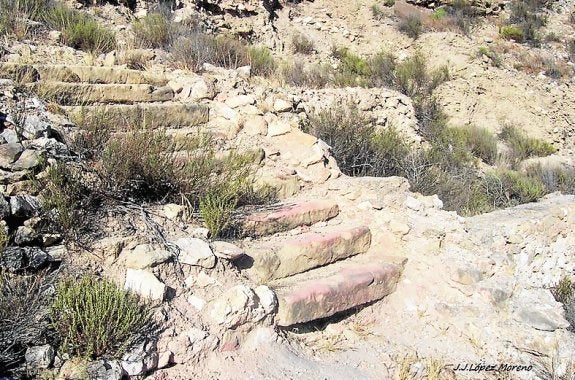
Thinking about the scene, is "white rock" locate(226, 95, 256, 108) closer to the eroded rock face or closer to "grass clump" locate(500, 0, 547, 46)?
the eroded rock face

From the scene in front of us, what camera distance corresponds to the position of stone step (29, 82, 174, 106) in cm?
450

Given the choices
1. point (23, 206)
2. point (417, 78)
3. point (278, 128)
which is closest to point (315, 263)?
point (278, 128)

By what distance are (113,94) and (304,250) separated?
2827 mm

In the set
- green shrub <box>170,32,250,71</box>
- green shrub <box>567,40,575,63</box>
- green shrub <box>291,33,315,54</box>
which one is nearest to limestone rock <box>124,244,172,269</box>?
green shrub <box>170,32,250,71</box>

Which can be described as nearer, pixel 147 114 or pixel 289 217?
pixel 289 217

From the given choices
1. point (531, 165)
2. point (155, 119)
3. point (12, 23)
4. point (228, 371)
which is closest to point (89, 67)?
point (155, 119)

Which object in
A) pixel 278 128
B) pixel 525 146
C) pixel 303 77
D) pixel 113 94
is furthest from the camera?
pixel 525 146

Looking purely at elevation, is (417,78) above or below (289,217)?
below

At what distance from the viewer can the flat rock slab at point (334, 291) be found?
3201mm

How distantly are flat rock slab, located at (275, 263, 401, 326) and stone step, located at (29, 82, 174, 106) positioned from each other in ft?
9.44

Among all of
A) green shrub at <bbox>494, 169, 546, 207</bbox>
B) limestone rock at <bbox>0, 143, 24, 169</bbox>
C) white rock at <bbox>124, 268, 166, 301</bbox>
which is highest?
limestone rock at <bbox>0, 143, 24, 169</bbox>

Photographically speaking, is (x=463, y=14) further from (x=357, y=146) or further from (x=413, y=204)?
(x=413, y=204)

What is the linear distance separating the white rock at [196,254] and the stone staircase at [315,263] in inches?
14.0

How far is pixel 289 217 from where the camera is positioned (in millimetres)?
4020
